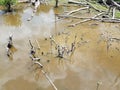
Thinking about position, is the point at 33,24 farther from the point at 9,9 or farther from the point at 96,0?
the point at 96,0

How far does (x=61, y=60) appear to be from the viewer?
11.5m

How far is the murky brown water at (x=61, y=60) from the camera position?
10.2 m

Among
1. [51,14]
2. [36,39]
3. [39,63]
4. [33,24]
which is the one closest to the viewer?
[39,63]

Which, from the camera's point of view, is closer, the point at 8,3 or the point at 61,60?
the point at 61,60

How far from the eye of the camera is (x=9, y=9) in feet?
54.5

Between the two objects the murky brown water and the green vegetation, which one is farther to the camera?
the green vegetation

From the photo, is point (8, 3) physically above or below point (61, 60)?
above

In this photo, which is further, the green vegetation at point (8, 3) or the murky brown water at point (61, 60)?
the green vegetation at point (8, 3)

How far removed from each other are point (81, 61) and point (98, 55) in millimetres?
996

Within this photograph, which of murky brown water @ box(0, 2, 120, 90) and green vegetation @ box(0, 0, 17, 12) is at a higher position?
green vegetation @ box(0, 0, 17, 12)

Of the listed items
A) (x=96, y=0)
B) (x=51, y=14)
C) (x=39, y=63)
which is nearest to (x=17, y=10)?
(x=51, y=14)

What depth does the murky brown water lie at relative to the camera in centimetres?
1016

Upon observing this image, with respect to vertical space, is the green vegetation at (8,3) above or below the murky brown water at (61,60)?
above

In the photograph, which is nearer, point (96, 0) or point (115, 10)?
point (115, 10)
